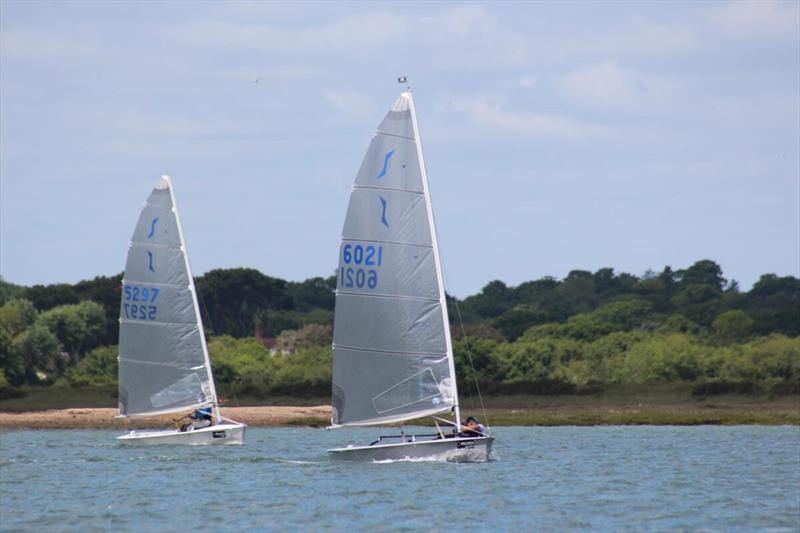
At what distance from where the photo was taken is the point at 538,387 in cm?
8606

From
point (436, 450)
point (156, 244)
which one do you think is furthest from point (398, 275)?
point (156, 244)

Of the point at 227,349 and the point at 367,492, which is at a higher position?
the point at 227,349

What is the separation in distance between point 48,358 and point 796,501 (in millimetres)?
74792

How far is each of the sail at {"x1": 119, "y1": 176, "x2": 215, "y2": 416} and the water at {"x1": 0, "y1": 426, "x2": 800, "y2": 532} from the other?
2984mm

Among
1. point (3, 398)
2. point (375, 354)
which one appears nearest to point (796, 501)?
point (375, 354)

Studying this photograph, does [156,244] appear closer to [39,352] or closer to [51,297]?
[39,352]

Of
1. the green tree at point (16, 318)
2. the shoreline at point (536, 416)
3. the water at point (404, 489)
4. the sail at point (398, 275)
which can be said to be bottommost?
the water at point (404, 489)

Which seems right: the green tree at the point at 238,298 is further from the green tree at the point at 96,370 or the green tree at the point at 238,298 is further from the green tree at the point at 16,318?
the green tree at the point at 96,370

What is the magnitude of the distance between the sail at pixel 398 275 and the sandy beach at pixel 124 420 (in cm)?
3287

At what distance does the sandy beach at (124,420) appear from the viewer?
74312 millimetres

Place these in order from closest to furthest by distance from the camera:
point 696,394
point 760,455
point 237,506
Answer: point 237,506 → point 760,455 → point 696,394

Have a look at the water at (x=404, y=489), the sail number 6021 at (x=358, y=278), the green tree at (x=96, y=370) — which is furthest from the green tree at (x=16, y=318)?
the sail number 6021 at (x=358, y=278)

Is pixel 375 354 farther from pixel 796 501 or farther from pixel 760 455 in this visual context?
pixel 760 455

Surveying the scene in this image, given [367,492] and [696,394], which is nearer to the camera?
[367,492]
